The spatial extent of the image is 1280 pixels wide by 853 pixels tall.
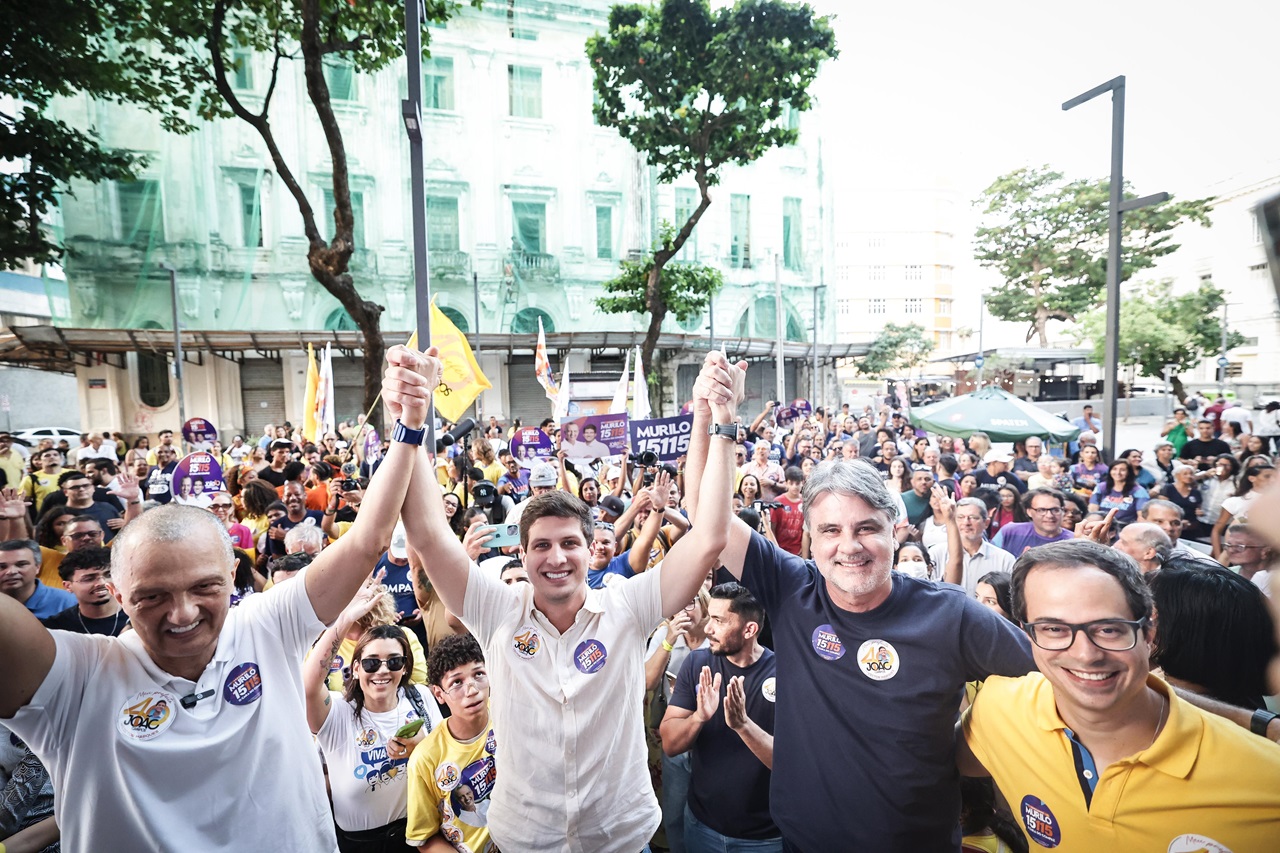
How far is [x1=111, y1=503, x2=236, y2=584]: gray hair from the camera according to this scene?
181cm

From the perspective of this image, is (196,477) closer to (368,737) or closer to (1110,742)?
(368,737)

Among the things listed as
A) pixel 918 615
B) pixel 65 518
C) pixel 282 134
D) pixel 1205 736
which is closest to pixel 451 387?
pixel 65 518

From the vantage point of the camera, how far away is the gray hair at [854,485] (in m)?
2.32

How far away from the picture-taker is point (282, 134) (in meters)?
24.3

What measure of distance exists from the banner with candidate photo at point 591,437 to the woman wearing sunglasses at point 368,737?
526 centimetres

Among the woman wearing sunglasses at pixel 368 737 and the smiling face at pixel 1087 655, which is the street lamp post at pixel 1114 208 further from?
the woman wearing sunglasses at pixel 368 737

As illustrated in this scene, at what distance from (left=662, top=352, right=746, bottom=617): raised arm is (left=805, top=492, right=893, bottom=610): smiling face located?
0.34 m

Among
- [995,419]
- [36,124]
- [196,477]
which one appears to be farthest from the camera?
[995,419]

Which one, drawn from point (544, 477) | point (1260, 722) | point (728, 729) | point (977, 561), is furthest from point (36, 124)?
point (1260, 722)

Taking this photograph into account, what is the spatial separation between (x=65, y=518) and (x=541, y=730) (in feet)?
17.2

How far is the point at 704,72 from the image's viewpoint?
50.0ft

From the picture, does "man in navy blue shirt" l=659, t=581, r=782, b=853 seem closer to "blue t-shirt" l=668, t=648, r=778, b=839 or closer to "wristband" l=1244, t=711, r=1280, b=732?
"blue t-shirt" l=668, t=648, r=778, b=839

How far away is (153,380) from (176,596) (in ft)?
89.4

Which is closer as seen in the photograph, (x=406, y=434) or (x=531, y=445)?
(x=406, y=434)
